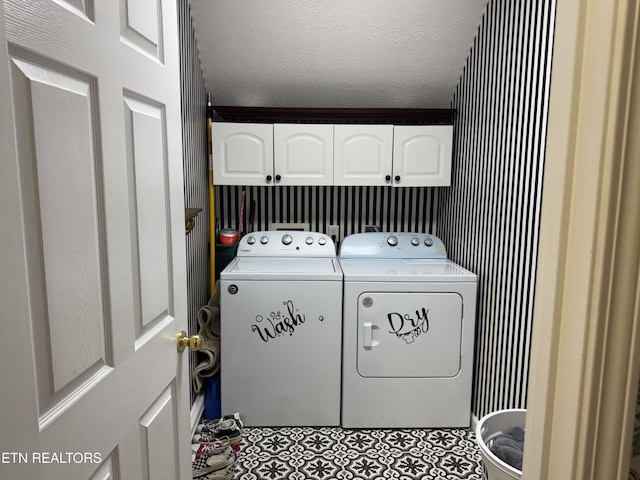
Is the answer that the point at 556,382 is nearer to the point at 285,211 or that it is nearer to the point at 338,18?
the point at 338,18

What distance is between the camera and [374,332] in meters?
2.39

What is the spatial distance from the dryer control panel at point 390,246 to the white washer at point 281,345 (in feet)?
1.56

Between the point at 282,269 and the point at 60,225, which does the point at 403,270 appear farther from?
the point at 60,225

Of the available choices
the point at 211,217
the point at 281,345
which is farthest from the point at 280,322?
the point at 211,217

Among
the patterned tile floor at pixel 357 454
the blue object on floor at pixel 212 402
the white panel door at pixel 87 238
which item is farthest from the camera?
the blue object on floor at pixel 212 402

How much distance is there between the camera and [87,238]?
2.47 ft

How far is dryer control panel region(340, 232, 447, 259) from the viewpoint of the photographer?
2.89m

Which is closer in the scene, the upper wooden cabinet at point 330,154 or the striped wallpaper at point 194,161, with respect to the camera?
the striped wallpaper at point 194,161

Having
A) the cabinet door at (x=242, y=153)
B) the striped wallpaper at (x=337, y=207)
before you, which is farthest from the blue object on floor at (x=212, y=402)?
the cabinet door at (x=242, y=153)

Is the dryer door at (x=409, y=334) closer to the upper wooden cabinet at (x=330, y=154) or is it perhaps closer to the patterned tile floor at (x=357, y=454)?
the patterned tile floor at (x=357, y=454)

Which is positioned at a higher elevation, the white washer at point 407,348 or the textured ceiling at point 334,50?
the textured ceiling at point 334,50

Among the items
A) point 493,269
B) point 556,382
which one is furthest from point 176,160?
point 493,269

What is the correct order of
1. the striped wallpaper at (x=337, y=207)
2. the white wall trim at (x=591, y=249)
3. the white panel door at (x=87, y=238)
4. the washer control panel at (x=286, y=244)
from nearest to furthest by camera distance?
the white wall trim at (x=591, y=249) → the white panel door at (x=87, y=238) → the washer control panel at (x=286, y=244) → the striped wallpaper at (x=337, y=207)

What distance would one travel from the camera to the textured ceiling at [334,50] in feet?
7.90
